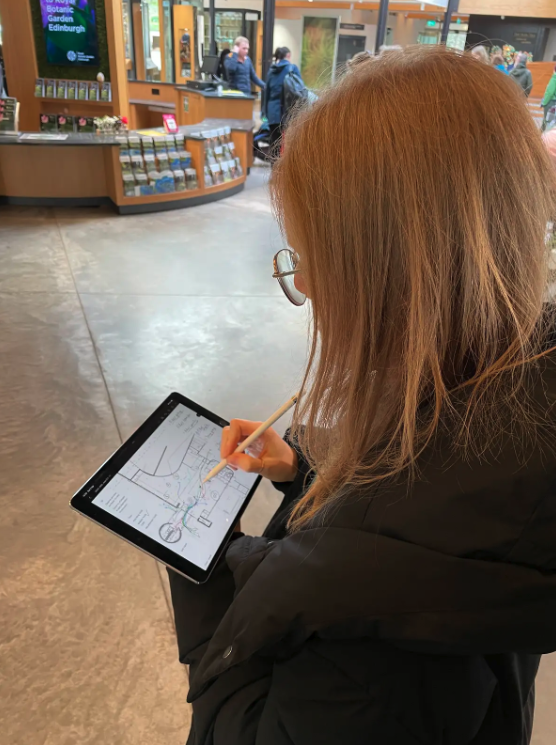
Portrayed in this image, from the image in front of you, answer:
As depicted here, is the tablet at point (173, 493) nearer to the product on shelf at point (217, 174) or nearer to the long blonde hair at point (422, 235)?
the long blonde hair at point (422, 235)

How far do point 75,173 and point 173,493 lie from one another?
17.9 feet

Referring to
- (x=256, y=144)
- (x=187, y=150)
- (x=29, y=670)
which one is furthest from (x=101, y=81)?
(x=29, y=670)

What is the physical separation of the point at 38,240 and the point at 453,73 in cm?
498

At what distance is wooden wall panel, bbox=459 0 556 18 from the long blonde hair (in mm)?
10690

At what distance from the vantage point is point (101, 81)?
6.75m

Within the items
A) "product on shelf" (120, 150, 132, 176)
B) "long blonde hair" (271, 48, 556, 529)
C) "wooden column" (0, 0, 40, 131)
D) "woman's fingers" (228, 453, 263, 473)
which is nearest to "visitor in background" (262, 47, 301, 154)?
"product on shelf" (120, 150, 132, 176)

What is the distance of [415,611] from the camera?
0.56m

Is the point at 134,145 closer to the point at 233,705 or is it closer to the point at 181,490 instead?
the point at 181,490

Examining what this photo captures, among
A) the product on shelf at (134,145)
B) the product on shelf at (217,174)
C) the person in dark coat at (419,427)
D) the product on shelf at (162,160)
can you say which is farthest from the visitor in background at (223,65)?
the person in dark coat at (419,427)

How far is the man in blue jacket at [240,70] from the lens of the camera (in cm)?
825

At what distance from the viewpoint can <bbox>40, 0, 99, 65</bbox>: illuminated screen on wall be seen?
6.41 m

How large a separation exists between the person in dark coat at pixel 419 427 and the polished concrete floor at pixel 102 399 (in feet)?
3.58

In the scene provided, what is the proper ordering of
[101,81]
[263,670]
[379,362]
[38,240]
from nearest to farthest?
1. [379,362]
2. [263,670]
3. [38,240]
4. [101,81]

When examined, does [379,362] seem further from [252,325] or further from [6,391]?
[252,325]
